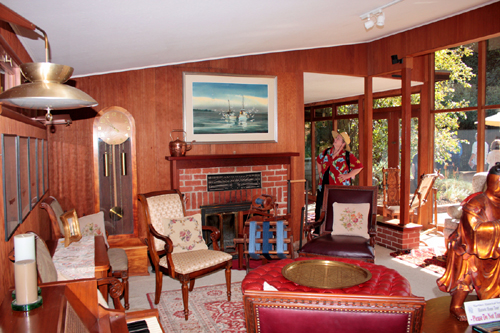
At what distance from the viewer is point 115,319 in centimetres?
182

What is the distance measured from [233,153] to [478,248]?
343 cm

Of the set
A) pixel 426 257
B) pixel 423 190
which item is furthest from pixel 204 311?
pixel 423 190

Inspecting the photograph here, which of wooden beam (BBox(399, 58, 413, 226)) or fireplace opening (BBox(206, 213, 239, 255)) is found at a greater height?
wooden beam (BBox(399, 58, 413, 226))

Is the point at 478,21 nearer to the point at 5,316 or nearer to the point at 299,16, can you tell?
the point at 299,16

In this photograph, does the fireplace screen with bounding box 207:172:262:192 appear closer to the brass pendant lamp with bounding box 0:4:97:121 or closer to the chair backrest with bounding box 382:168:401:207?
the chair backrest with bounding box 382:168:401:207

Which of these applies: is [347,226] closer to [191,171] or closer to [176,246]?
[176,246]

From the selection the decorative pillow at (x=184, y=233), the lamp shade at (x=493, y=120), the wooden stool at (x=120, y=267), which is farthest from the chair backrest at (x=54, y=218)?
the lamp shade at (x=493, y=120)

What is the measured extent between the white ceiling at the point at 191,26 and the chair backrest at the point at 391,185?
2275mm

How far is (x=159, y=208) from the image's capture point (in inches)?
153

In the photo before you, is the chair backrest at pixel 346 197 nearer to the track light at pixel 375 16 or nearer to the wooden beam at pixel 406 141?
the wooden beam at pixel 406 141

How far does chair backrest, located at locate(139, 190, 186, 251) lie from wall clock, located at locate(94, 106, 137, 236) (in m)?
0.68

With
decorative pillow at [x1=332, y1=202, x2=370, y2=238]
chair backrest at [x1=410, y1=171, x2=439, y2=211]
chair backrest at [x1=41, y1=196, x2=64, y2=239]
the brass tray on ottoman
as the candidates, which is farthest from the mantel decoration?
the brass tray on ottoman

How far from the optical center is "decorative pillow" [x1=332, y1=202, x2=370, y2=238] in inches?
161

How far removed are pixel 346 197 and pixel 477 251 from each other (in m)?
2.38
